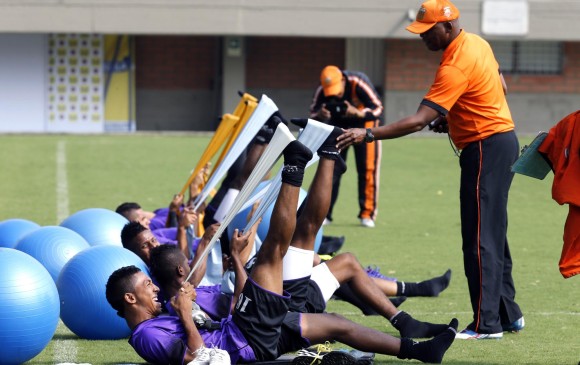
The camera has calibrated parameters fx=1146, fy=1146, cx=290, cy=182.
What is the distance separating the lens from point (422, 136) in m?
28.0

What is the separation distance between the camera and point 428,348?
22.5 ft

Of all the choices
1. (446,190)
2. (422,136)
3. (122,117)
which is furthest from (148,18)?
(446,190)

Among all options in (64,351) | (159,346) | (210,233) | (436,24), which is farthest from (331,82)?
(159,346)

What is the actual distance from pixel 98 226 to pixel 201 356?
403cm

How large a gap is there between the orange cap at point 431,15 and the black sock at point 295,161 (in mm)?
1349

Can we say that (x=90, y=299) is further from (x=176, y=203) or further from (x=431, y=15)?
(x=431, y=15)

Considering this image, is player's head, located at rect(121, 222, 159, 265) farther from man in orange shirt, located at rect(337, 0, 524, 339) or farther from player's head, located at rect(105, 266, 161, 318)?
man in orange shirt, located at rect(337, 0, 524, 339)

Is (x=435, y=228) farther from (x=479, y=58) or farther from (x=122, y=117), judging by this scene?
(x=122, y=117)

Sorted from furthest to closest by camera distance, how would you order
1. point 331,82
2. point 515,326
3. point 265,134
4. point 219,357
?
point 331,82, point 265,134, point 515,326, point 219,357

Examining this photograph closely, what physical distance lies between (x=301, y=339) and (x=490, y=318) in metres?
1.72

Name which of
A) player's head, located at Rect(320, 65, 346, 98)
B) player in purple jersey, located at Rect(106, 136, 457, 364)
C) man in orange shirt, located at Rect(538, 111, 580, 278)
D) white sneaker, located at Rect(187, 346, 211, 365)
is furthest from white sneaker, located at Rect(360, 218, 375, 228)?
white sneaker, located at Rect(187, 346, 211, 365)

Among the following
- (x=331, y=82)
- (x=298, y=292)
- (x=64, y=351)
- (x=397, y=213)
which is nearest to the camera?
(x=298, y=292)

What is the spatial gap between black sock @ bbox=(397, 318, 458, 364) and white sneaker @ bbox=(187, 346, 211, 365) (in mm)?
1176

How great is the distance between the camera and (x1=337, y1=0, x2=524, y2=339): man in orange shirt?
7.61 m
